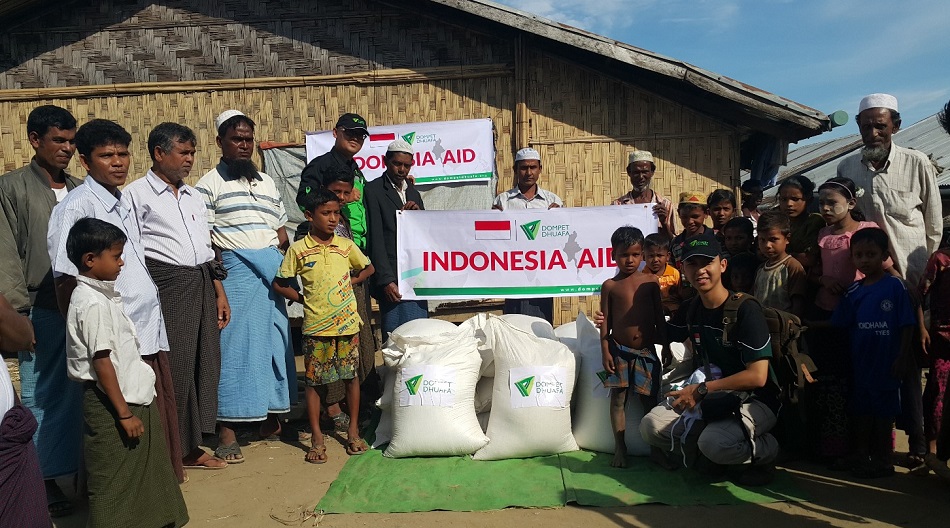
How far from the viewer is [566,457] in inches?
167

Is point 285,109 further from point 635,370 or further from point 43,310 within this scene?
point 635,370

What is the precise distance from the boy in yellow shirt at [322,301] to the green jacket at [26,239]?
1281 mm

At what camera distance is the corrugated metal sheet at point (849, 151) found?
38.5ft

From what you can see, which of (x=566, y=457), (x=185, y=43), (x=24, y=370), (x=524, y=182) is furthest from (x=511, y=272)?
(x=185, y=43)

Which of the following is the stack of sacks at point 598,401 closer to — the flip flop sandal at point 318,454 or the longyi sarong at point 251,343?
the flip flop sandal at point 318,454

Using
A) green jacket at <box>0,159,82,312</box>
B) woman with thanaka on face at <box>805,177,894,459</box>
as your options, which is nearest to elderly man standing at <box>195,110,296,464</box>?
green jacket at <box>0,159,82,312</box>

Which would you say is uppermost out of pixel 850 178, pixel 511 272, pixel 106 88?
pixel 106 88

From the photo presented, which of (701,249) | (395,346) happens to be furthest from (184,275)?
(701,249)

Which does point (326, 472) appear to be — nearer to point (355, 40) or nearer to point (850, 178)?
point (850, 178)

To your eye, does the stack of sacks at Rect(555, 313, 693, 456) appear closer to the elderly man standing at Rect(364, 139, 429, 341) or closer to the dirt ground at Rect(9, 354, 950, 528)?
the dirt ground at Rect(9, 354, 950, 528)

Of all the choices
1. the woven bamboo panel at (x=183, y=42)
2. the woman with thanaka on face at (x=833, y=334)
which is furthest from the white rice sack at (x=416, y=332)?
the woven bamboo panel at (x=183, y=42)

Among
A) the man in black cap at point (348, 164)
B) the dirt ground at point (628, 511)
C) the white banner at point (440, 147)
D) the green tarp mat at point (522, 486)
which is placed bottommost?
the dirt ground at point (628, 511)

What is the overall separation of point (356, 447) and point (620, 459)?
1.64 metres

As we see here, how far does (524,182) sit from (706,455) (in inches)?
98.1
